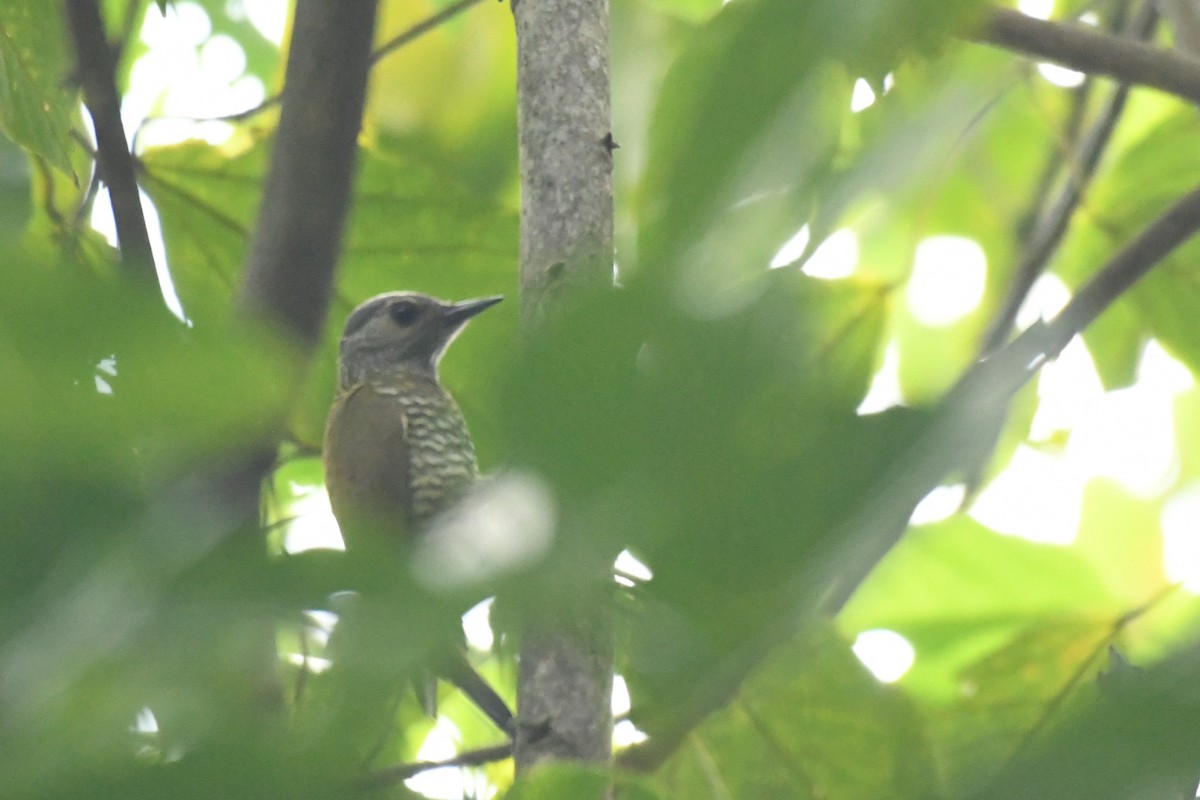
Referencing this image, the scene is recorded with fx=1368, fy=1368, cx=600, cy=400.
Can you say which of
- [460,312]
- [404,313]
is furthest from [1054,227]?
[404,313]

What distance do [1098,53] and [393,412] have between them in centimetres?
166

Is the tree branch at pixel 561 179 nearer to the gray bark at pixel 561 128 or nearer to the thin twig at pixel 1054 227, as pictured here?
the gray bark at pixel 561 128

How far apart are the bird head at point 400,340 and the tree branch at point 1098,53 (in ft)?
5.86

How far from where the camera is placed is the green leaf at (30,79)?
5.13ft

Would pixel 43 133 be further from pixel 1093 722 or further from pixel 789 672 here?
pixel 1093 722

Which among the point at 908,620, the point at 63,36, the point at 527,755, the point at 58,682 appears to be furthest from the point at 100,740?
the point at 63,36

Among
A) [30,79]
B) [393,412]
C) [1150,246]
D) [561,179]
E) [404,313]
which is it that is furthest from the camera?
[404,313]

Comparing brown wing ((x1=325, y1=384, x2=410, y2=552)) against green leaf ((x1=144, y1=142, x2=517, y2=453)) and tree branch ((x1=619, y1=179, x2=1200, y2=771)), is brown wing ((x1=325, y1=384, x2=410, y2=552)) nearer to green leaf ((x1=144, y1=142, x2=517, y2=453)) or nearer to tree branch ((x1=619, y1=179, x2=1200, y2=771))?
green leaf ((x1=144, y1=142, x2=517, y2=453))

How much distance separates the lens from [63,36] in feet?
5.88

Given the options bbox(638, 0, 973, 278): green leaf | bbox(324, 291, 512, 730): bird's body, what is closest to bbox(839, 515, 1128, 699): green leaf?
bbox(324, 291, 512, 730): bird's body

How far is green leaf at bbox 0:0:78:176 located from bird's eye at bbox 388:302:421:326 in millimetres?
1863

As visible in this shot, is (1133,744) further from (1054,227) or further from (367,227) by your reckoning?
(1054,227)

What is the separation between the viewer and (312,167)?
6.16 ft

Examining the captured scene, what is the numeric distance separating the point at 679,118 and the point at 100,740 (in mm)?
195
